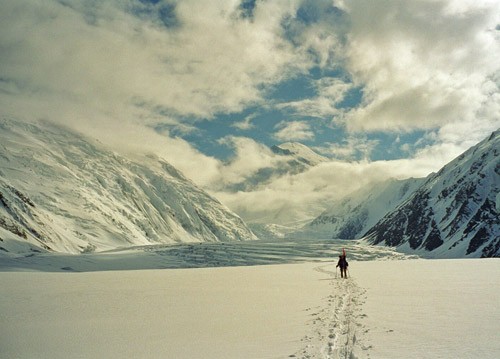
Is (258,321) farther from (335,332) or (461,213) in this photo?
(461,213)

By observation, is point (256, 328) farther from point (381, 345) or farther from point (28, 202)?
point (28, 202)

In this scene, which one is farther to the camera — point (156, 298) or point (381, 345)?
point (156, 298)

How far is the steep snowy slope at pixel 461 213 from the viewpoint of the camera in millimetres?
127375

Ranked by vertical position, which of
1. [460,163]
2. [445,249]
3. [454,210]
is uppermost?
[460,163]

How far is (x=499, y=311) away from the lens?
14781 mm

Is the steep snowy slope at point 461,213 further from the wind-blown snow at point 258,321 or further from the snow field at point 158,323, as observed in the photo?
the snow field at point 158,323

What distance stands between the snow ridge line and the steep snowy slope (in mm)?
112060

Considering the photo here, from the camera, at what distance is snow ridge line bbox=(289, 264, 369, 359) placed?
Result: 10.6m

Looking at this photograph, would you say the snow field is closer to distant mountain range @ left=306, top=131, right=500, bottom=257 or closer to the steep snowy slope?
the steep snowy slope

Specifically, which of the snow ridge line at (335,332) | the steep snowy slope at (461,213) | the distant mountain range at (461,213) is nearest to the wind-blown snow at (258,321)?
the snow ridge line at (335,332)

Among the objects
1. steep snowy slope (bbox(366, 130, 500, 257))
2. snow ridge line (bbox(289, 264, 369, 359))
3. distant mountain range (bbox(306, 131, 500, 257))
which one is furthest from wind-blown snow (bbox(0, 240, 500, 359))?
distant mountain range (bbox(306, 131, 500, 257))

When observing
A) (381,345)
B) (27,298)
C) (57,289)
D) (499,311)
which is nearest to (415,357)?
(381,345)

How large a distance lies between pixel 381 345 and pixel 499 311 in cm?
675

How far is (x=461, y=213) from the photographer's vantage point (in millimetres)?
150875
